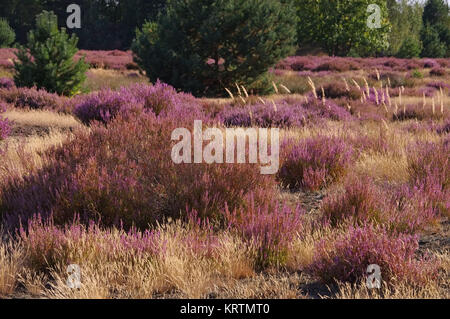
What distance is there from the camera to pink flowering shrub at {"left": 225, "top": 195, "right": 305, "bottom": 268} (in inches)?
129

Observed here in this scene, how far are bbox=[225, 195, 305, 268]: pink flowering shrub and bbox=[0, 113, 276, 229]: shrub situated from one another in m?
0.19

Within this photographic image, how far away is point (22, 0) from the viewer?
167 ft

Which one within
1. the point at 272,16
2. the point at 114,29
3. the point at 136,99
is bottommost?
the point at 136,99

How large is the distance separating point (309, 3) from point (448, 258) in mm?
40752

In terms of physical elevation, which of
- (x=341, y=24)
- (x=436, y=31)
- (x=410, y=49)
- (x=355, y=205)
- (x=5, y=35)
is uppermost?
(x=436, y=31)

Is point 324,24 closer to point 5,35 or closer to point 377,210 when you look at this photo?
point 5,35

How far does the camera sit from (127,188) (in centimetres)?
397

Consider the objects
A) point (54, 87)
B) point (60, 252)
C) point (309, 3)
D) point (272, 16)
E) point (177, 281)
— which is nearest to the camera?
point (177, 281)

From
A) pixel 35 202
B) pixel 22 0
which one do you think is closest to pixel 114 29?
pixel 22 0

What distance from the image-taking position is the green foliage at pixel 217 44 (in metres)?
15.9

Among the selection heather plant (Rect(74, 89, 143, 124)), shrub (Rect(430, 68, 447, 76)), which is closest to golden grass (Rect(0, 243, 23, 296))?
heather plant (Rect(74, 89, 143, 124))

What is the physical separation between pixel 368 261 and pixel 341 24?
38442 mm

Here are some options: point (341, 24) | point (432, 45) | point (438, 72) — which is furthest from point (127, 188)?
point (432, 45)
